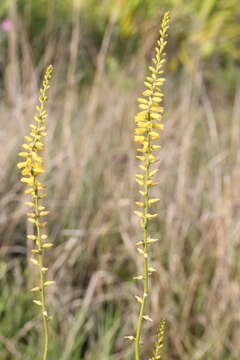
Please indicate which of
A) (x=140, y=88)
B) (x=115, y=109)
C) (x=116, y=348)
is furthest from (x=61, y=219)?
(x=140, y=88)

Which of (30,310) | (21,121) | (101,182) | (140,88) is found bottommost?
(30,310)

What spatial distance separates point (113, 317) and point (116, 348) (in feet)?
0.78

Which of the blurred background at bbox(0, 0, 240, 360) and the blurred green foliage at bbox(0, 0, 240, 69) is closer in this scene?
the blurred background at bbox(0, 0, 240, 360)

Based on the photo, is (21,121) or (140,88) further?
(140,88)

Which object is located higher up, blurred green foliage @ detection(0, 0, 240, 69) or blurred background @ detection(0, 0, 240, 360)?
blurred green foliage @ detection(0, 0, 240, 69)

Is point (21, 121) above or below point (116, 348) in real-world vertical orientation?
above

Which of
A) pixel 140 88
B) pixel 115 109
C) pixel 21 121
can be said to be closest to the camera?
pixel 21 121

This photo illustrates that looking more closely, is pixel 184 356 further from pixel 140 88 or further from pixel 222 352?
pixel 140 88

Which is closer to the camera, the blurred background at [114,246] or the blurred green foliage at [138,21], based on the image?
the blurred background at [114,246]

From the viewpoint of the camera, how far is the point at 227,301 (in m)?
3.01

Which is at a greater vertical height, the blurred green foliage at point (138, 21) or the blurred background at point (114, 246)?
the blurred green foliage at point (138, 21)

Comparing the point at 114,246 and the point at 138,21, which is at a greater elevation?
the point at 138,21

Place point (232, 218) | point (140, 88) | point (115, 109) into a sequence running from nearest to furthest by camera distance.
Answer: point (232, 218) < point (115, 109) < point (140, 88)

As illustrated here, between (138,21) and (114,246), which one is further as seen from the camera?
(138,21)
